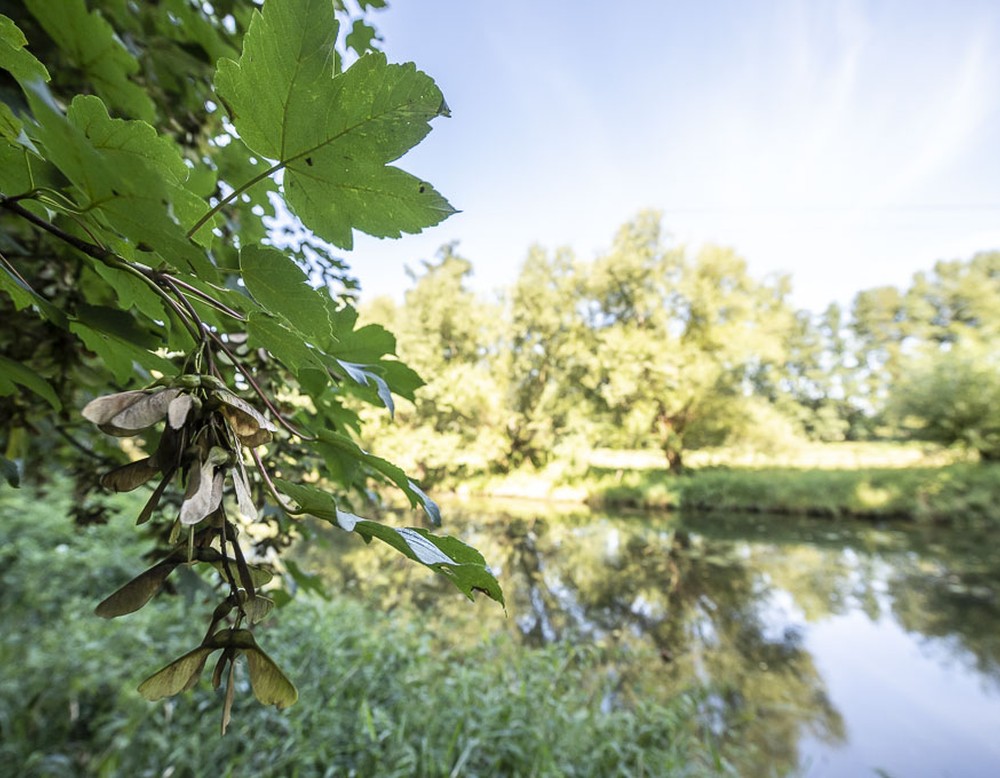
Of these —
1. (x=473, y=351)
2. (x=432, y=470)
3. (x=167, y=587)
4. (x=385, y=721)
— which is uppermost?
(x=473, y=351)

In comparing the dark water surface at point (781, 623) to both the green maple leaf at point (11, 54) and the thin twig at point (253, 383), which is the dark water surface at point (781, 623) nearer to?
the thin twig at point (253, 383)

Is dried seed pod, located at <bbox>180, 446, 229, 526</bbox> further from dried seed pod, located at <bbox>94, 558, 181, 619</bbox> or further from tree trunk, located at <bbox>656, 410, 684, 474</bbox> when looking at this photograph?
tree trunk, located at <bbox>656, 410, 684, 474</bbox>

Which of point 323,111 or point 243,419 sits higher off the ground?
point 323,111

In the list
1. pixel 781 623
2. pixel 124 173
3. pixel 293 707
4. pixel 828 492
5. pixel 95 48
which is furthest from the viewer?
pixel 828 492

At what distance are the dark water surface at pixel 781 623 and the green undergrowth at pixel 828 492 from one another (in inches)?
19.5

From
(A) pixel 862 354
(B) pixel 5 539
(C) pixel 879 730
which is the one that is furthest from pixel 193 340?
(A) pixel 862 354

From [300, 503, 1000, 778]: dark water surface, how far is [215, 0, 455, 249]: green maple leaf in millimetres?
3400

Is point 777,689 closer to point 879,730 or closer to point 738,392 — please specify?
point 879,730

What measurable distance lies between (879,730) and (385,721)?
319 centimetres

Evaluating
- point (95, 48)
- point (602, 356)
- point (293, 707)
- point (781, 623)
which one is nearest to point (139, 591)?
point (95, 48)

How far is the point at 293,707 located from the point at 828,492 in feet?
30.9

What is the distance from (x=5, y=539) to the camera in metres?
2.92

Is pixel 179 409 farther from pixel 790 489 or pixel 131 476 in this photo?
pixel 790 489

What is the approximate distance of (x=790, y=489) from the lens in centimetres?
906
